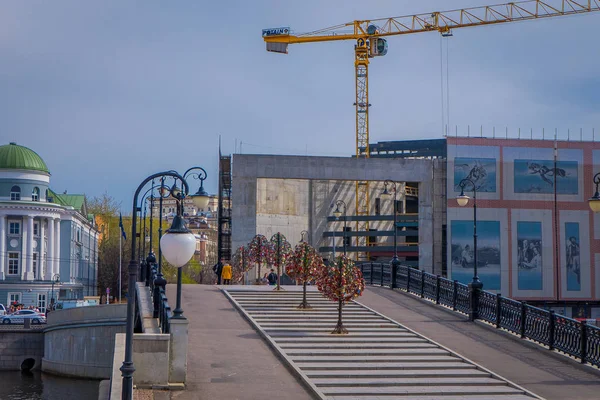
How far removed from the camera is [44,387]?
134ft

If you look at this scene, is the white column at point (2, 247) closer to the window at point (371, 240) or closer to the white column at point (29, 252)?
the white column at point (29, 252)

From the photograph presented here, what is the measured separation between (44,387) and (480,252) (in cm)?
3595

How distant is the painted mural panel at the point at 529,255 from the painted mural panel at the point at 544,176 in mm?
2824

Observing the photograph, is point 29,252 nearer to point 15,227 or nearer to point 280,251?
point 15,227

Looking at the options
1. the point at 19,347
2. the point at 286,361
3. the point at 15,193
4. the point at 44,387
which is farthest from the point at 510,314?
the point at 15,193

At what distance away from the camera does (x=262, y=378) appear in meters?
18.2

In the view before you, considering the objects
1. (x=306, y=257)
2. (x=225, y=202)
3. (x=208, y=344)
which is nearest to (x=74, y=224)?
(x=225, y=202)

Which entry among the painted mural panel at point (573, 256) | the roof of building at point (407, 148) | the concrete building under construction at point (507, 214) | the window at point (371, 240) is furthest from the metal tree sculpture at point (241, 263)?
the roof of building at point (407, 148)

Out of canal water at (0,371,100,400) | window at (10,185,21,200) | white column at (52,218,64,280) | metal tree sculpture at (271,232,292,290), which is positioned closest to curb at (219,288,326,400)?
metal tree sculpture at (271,232,292,290)

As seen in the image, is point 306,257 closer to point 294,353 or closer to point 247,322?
point 247,322

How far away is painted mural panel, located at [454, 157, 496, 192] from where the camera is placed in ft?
215

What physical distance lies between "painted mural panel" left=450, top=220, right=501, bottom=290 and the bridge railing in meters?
31.1

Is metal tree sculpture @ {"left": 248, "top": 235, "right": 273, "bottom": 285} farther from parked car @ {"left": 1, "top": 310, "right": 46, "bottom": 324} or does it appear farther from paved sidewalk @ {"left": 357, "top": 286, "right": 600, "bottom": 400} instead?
parked car @ {"left": 1, "top": 310, "right": 46, "bottom": 324}

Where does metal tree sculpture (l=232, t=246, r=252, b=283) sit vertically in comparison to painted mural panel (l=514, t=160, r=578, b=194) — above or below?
below
